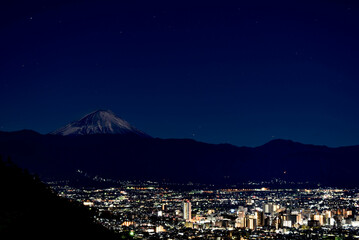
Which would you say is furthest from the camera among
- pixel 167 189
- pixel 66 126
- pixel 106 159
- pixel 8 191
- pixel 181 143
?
pixel 66 126

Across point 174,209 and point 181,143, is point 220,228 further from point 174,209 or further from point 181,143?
point 181,143

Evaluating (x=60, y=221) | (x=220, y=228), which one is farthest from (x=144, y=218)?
(x=60, y=221)

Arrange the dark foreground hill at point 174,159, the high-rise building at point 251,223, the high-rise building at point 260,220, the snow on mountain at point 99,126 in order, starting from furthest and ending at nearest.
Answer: the snow on mountain at point 99,126 → the dark foreground hill at point 174,159 → the high-rise building at point 260,220 → the high-rise building at point 251,223

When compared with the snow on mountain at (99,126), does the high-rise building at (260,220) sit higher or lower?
lower

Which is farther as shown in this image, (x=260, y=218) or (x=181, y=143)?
(x=181, y=143)

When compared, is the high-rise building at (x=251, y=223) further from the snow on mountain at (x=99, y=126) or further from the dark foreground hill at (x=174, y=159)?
the snow on mountain at (x=99, y=126)

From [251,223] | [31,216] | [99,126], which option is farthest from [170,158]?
[31,216]

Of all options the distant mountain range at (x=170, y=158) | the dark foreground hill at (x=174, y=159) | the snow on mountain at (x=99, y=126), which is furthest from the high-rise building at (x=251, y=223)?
the snow on mountain at (x=99, y=126)
